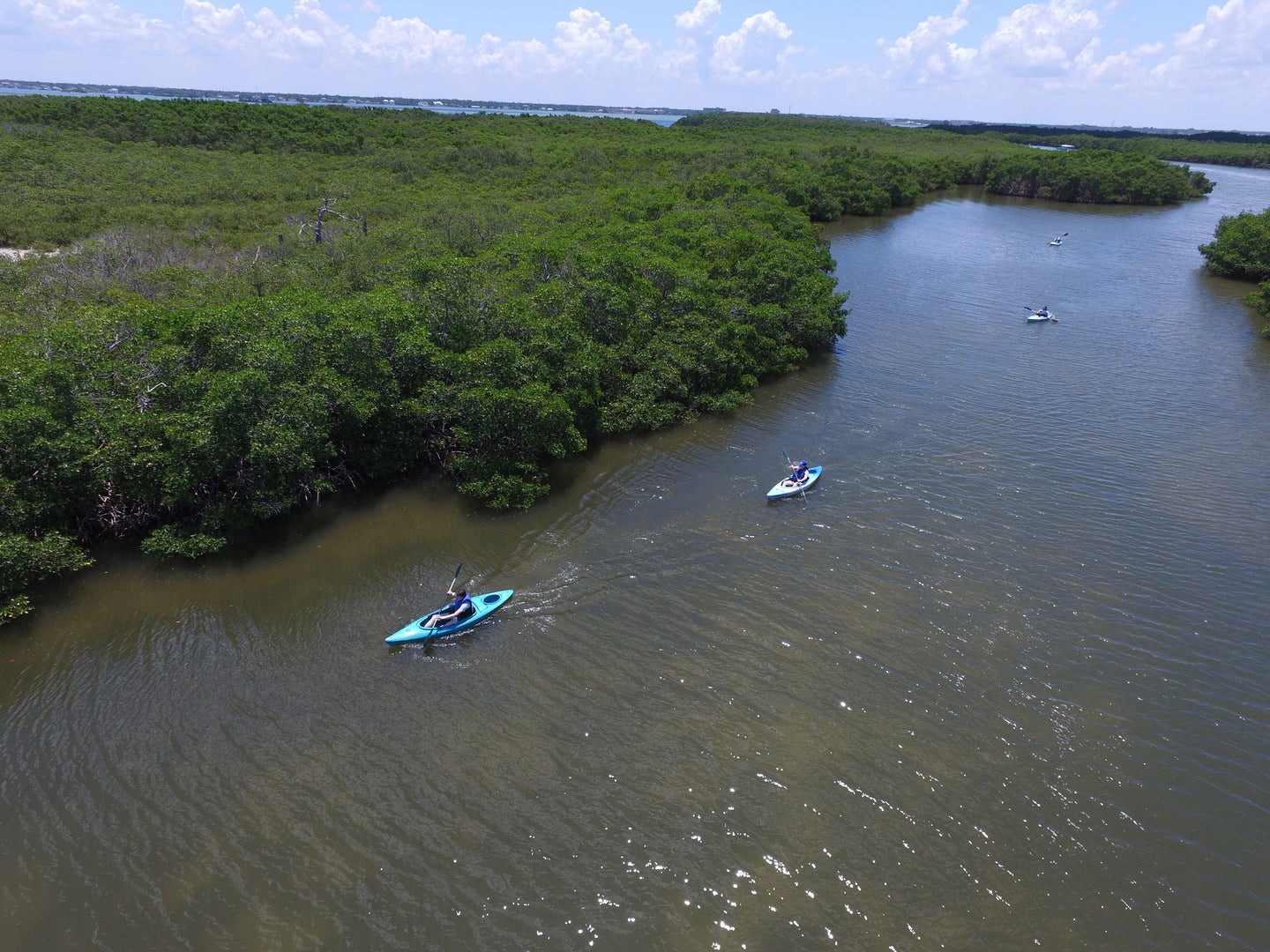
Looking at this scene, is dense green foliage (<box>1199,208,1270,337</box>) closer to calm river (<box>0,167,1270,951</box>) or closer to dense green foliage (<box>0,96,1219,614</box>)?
dense green foliage (<box>0,96,1219,614</box>)

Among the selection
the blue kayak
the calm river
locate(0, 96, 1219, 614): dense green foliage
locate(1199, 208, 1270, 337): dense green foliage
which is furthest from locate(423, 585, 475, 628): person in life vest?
locate(1199, 208, 1270, 337): dense green foliage

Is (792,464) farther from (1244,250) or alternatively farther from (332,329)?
(1244,250)

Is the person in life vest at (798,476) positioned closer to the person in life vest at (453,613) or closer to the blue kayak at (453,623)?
the blue kayak at (453,623)

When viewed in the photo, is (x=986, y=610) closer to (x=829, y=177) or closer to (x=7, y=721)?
(x=7, y=721)

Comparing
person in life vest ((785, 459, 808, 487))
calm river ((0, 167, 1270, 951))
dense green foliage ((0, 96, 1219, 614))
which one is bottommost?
calm river ((0, 167, 1270, 951))

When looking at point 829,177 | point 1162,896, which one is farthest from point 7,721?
point 829,177

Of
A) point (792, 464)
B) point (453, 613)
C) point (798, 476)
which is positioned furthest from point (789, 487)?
point (453, 613)
